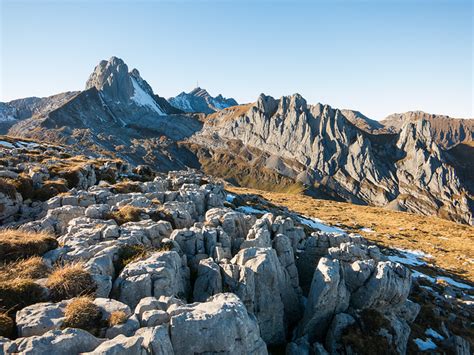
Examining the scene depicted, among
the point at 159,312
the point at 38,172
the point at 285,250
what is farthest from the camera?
the point at 38,172

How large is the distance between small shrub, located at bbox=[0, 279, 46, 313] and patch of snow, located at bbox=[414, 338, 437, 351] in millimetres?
28835

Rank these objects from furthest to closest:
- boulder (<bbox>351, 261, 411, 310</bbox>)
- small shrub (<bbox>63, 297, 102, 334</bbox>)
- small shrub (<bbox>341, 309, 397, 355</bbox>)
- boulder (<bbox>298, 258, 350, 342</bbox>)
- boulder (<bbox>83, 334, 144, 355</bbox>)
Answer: boulder (<bbox>351, 261, 411, 310</bbox>) → boulder (<bbox>298, 258, 350, 342</bbox>) → small shrub (<bbox>341, 309, 397, 355</bbox>) → small shrub (<bbox>63, 297, 102, 334</bbox>) → boulder (<bbox>83, 334, 144, 355</bbox>)

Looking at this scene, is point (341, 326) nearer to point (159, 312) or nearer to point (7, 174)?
point (159, 312)

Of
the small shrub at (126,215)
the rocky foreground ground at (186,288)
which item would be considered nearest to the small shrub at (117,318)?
the rocky foreground ground at (186,288)

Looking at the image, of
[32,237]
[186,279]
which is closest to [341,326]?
[186,279]

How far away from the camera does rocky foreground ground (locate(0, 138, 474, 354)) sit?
12.4 metres

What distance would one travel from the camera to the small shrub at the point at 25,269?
14706mm

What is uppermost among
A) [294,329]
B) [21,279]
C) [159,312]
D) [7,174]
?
[7,174]

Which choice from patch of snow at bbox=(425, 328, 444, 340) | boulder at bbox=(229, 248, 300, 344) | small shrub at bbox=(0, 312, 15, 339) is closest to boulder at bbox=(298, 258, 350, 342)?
boulder at bbox=(229, 248, 300, 344)

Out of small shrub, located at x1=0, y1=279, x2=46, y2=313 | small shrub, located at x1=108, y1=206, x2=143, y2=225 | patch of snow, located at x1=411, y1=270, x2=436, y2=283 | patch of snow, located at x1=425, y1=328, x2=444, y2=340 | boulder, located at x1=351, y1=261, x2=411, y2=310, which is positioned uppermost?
small shrub, located at x1=108, y1=206, x2=143, y2=225

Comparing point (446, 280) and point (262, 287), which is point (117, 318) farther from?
point (446, 280)

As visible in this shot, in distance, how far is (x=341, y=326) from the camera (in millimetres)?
22609

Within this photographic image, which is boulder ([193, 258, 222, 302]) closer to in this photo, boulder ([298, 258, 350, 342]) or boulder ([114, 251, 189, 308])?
boulder ([114, 251, 189, 308])

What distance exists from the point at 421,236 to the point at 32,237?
106750 millimetres
